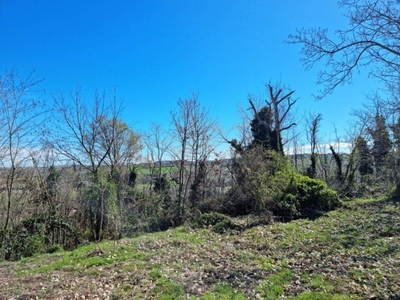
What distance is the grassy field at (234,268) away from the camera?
4.22 metres

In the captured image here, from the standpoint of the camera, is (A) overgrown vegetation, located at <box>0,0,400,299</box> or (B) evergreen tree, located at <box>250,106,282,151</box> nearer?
(A) overgrown vegetation, located at <box>0,0,400,299</box>

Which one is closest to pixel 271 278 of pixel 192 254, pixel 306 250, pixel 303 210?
pixel 306 250

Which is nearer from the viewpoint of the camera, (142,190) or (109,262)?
(109,262)

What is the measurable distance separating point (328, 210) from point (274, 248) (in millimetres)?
5177

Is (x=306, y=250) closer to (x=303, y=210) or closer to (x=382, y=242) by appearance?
(x=382, y=242)

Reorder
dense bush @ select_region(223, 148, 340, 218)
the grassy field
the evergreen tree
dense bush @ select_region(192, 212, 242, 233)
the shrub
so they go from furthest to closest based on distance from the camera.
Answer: the evergreen tree, dense bush @ select_region(223, 148, 340, 218), the shrub, dense bush @ select_region(192, 212, 242, 233), the grassy field

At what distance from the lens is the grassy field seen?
4.22 meters

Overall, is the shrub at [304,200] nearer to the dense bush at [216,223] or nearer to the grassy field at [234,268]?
the grassy field at [234,268]

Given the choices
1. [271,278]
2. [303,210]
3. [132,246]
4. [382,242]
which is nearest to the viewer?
[271,278]

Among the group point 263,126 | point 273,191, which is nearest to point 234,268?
point 273,191

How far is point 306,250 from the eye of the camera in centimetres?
597

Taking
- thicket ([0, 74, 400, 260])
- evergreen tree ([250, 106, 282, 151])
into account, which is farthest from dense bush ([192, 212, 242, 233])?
evergreen tree ([250, 106, 282, 151])

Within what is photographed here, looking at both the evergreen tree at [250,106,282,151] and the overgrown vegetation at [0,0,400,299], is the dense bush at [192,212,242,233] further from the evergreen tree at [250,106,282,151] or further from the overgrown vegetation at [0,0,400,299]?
the evergreen tree at [250,106,282,151]

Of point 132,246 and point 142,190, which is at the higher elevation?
point 142,190
